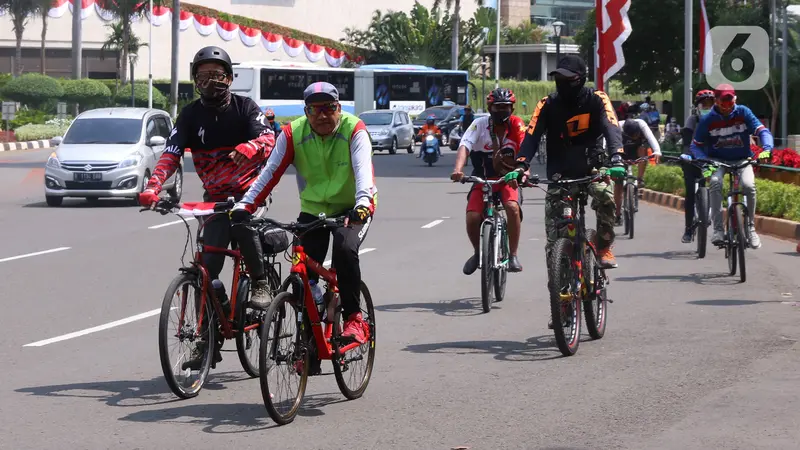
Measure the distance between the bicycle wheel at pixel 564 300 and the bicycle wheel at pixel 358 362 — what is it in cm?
147

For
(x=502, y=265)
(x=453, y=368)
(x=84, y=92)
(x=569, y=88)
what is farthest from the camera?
(x=84, y=92)

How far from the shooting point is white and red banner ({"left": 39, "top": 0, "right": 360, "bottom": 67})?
7869 cm

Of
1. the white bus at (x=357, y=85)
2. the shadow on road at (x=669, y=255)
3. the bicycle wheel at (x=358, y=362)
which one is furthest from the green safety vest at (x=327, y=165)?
the white bus at (x=357, y=85)

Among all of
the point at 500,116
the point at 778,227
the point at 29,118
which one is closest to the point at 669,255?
the point at 778,227

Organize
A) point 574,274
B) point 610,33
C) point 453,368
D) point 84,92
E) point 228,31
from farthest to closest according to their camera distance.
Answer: point 228,31 < point 84,92 < point 610,33 < point 574,274 < point 453,368

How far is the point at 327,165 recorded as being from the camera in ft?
24.4

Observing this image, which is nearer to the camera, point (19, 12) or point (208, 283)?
point (208, 283)

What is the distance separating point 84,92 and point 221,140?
5198 centimetres

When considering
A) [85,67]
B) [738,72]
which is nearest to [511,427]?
[738,72]

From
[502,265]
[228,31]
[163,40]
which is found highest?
[228,31]

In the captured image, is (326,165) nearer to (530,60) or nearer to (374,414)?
(374,414)

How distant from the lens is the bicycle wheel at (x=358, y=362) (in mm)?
7391

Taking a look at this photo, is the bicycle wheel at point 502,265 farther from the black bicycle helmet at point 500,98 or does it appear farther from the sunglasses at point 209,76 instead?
the sunglasses at point 209,76

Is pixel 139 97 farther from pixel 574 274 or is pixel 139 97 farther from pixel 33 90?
pixel 574 274
